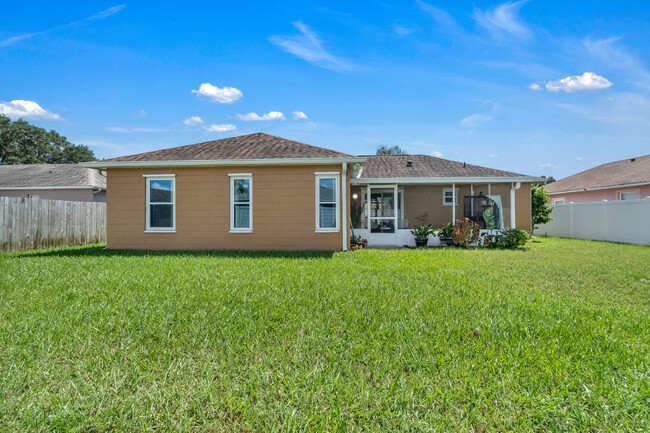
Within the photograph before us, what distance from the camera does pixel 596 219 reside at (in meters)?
16.6

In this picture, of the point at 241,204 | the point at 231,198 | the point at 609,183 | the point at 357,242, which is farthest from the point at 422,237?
the point at 609,183

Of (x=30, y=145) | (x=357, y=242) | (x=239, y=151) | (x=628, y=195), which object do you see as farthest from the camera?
(x=30, y=145)

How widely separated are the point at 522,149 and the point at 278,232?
473 inches

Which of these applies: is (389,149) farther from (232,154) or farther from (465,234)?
(232,154)

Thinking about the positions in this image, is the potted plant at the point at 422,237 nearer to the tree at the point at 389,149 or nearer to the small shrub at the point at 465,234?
the small shrub at the point at 465,234

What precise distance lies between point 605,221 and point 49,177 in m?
29.3

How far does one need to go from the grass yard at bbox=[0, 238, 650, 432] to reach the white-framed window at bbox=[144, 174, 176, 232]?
5.14 metres

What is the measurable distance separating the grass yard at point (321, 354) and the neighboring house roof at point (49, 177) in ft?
55.7

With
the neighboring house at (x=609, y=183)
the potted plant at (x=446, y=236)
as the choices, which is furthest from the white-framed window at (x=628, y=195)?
the potted plant at (x=446, y=236)

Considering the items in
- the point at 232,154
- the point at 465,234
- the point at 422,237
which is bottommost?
the point at 422,237

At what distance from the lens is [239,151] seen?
12.2 metres

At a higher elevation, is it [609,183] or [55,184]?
[55,184]

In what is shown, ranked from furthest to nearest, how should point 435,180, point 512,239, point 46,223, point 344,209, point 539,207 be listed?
point 539,207 → point 435,180 → point 46,223 → point 512,239 → point 344,209

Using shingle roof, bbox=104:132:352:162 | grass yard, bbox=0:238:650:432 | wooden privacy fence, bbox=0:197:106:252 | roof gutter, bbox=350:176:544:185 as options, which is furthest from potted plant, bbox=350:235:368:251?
wooden privacy fence, bbox=0:197:106:252
